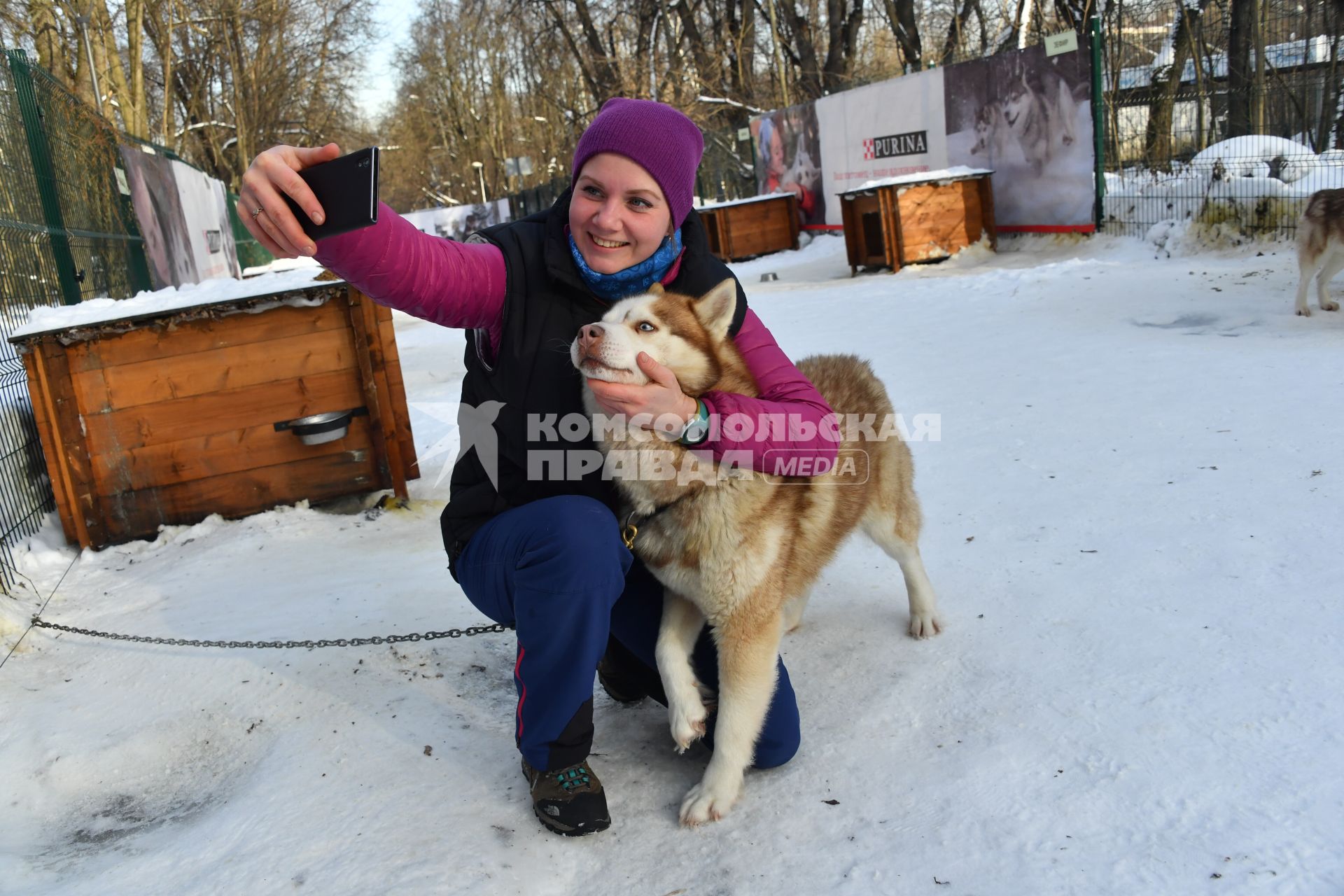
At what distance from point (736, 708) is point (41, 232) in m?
5.40

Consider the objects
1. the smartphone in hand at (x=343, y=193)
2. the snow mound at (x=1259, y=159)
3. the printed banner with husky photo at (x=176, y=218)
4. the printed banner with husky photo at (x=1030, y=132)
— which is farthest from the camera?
the printed banner with husky photo at (x=1030, y=132)

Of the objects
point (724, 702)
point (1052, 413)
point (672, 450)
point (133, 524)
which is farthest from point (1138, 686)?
point (133, 524)

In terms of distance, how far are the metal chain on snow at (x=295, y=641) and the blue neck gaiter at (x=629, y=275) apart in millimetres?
941

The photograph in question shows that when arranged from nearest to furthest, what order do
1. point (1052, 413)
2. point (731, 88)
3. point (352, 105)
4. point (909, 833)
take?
1. point (909, 833)
2. point (1052, 413)
3. point (731, 88)
4. point (352, 105)

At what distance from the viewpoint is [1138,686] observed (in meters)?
2.17

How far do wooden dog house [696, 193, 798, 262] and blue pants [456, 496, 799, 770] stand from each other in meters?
13.0

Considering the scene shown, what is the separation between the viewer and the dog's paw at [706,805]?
77.4 inches

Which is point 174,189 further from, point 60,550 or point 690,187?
point 690,187

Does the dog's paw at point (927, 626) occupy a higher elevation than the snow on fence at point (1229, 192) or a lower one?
lower

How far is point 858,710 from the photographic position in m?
2.35

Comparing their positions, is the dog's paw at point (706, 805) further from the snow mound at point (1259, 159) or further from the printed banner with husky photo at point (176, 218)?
the printed banner with husky photo at point (176, 218)

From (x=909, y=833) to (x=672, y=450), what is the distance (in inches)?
36.2

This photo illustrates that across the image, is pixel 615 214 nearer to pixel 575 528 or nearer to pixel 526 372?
pixel 526 372

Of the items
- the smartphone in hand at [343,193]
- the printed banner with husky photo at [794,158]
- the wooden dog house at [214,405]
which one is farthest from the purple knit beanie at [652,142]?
the printed banner with husky photo at [794,158]
